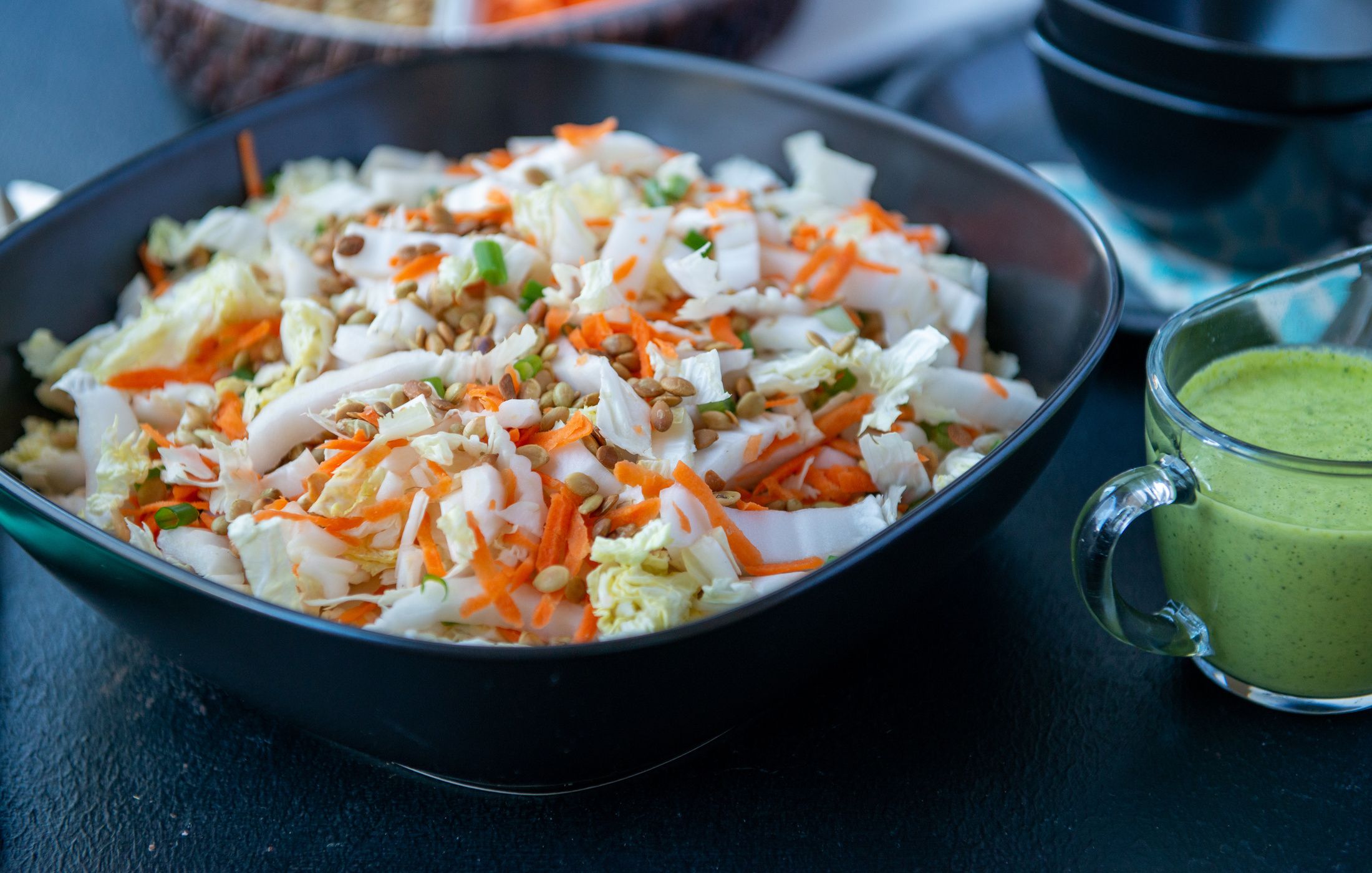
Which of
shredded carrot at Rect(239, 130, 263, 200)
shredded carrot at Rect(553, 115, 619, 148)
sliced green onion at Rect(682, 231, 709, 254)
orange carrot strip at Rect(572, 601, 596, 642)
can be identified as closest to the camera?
orange carrot strip at Rect(572, 601, 596, 642)

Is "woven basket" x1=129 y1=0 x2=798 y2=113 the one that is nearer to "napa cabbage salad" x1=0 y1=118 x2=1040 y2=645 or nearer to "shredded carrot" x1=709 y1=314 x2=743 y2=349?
"napa cabbage salad" x1=0 y1=118 x2=1040 y2=645

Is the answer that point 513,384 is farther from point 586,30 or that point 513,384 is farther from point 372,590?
point 586,30

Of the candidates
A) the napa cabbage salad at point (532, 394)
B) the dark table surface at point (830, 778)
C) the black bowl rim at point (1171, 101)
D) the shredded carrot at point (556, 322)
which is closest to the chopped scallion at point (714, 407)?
the napa cabbage salad at point (532, 394)

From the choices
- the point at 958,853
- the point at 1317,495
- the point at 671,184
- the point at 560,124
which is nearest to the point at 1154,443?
the point at 1317,495

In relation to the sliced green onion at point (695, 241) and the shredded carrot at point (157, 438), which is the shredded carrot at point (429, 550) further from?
the sliced green onion at point (695, 241)

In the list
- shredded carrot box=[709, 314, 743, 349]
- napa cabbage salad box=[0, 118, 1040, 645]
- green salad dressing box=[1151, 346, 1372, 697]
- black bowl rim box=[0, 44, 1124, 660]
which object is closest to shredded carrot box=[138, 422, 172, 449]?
napa cabbage salad box=[0, 118, 1040, 645]

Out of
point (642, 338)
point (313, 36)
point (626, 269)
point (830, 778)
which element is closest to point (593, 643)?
point (830, 778)

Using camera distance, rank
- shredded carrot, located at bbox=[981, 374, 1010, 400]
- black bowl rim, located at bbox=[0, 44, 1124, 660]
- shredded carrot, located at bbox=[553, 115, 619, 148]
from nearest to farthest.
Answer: black bowl rim, located at bbox=[0, 44, 1124, 660], shredded carrot, located at bbox=[981, 374, 1010, 400], shredded carrot, located at bbox=[553, 115, 619, 148]
